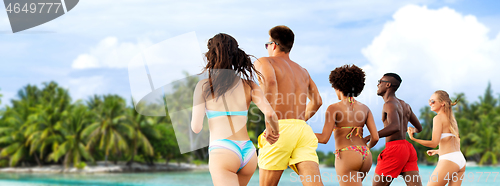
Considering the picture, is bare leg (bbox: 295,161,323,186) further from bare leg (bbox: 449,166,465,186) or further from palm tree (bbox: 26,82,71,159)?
palm tree (bbox: 26,82,71,159)

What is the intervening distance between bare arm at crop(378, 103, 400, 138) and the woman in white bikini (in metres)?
0.34

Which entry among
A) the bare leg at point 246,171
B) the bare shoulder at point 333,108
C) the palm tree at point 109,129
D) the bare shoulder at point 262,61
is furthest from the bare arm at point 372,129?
the palm tree at point 109,129

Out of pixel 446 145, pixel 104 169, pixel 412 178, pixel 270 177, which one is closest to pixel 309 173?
pixel 270 177

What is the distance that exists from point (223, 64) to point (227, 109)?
37cm

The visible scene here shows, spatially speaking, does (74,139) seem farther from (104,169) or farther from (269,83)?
(269,83)

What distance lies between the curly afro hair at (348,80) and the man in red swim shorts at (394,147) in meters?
0.73

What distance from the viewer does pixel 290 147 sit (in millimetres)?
4270

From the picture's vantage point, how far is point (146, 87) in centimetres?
401

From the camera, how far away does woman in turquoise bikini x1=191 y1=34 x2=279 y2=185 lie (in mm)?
3324

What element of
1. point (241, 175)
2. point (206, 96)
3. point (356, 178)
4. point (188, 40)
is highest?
point (188, 40)

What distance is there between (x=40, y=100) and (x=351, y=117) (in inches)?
2120

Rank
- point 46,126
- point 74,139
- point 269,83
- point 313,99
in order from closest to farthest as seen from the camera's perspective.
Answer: point 269,83 < point 313,99 < point 46,126 < point 74,139

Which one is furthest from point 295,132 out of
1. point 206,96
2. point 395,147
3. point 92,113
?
point 92,113

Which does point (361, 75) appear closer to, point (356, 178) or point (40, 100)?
point (356, 178)
